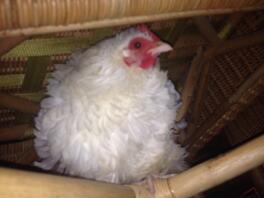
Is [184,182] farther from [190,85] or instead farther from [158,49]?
[190,85]

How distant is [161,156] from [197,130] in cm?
39

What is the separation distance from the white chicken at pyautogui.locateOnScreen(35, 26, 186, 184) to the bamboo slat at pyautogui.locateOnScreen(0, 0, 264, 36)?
1.20 feet

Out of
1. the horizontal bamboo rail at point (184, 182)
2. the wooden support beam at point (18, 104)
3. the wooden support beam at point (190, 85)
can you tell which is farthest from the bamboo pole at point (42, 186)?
the wooden support beam at point (190, 85)

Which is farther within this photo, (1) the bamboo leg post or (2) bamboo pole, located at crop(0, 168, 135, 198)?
(1) the bamboo leg post

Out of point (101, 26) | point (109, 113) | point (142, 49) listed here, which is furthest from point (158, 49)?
point (101, 26)

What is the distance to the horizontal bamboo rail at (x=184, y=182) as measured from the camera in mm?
665

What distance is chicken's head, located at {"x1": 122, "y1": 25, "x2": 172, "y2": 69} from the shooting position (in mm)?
1209

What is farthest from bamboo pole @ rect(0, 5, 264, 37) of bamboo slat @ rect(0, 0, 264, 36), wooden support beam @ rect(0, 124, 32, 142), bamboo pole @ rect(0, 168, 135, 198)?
wooden support beam @ rect(0, 124, 32, 142)

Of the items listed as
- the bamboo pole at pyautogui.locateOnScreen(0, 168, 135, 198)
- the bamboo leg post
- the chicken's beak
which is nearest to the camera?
the bamboo pole at pyautogui.locateOnScreen(0, 168, 135, 198)

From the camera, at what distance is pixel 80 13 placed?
0.75 meters

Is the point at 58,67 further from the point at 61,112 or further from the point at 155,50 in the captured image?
the point at 155,50

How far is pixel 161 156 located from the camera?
1.33 m

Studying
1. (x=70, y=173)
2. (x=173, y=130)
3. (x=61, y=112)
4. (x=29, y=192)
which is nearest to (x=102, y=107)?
(x=61, y=112)

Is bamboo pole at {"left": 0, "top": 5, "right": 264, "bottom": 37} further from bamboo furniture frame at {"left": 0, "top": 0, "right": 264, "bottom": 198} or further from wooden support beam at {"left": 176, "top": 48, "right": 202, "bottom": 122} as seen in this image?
wooden support beam at {"left": 176, "top": 48, "right": 202, "bottom": 122}
